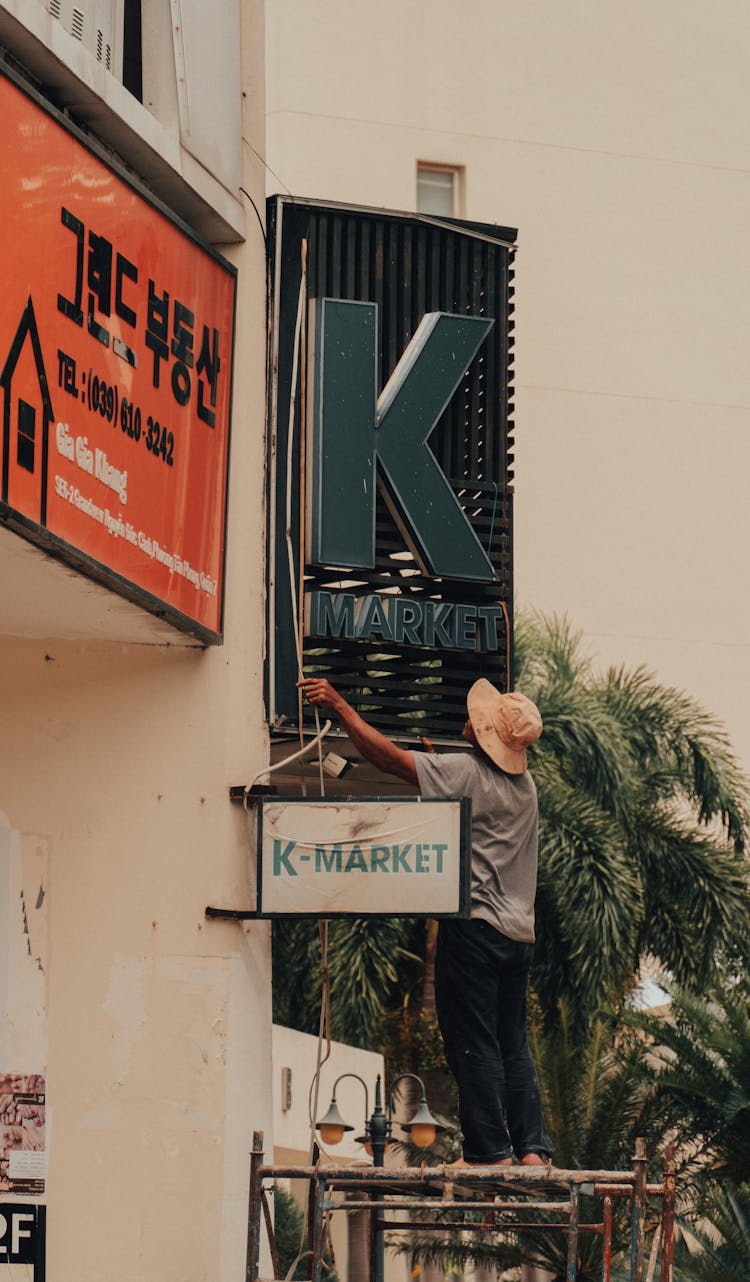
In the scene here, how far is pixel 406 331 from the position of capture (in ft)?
40.5

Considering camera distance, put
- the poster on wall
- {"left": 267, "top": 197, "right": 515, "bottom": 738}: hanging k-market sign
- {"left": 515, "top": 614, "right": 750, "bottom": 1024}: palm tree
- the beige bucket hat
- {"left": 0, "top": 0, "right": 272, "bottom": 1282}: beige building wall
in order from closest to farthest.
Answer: the poster on wall
{"left": 0, "top": 0, "right": 272, "bottom": 1282}: beige building wall
the beige bucket hat
{"left": 267, "top": 197, "right": 515, "bottom": 738}: hanging k-market sign
{"left": 515, "top": 614, "right": 750, "bottom": 1024}: palm tree

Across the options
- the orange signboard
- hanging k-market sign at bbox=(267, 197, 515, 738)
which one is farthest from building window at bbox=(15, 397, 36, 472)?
hanging k-market sign at bbox=(267, 197, 515, 738)

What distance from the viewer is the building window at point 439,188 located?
42.9 m

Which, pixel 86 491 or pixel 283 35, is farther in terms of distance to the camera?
pixel 283 35

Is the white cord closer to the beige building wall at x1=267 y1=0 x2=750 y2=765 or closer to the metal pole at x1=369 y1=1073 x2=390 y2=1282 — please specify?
the metal pole at x1=369 y1=1073 x2=390 y2=1282

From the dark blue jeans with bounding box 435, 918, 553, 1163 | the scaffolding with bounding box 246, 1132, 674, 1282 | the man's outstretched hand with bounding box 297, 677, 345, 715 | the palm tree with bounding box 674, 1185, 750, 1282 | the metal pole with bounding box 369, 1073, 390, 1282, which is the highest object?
the man's outstretched hand with bounding box 297, 677, 345, 715

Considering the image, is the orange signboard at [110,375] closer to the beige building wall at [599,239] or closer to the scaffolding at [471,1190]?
the scaffolding at [471,1190]

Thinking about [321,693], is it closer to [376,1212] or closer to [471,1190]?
[471,1190]

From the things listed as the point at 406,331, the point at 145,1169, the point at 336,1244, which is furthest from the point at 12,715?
the point at 336,1244

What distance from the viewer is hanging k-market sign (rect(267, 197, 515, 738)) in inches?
460

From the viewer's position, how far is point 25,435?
9281 millimetres

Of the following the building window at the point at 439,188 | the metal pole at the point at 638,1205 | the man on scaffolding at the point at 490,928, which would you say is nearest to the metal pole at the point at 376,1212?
the man on scaffolding at the point at 490,928

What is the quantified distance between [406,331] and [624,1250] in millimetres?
12832

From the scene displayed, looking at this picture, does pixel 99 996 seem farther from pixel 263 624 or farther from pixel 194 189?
pixel 194 189
